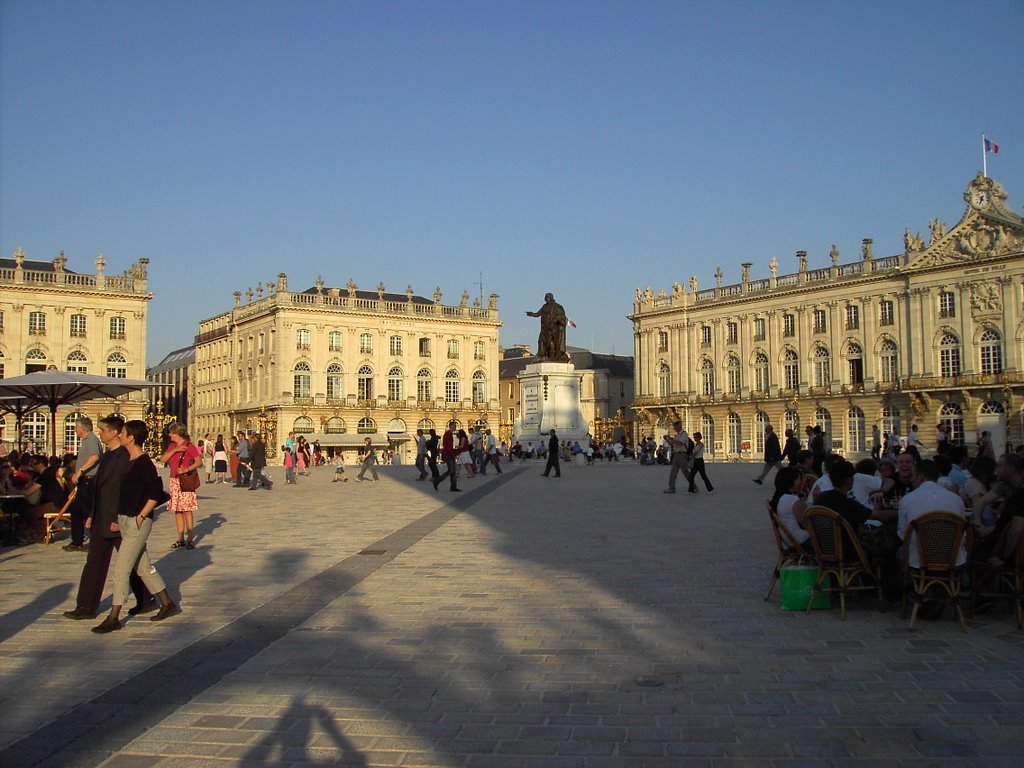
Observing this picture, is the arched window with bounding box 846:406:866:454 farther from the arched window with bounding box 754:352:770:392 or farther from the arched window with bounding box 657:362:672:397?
A: the arched window with bounding box 657:362:672:397

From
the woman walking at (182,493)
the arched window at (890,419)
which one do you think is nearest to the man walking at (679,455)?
the woman walking at (182,493)

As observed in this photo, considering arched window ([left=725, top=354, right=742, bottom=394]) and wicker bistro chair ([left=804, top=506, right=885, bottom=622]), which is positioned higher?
arched window ([left=725, top=354, right=742, bottom=394])

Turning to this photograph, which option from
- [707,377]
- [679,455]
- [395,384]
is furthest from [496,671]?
[395,384]

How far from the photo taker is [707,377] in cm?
7625

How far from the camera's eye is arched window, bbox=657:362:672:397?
260 feet

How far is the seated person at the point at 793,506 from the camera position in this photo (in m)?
8.36

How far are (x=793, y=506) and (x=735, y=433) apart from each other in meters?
66.7

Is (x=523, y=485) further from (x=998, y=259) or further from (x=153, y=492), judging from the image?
(x=998, y=259)

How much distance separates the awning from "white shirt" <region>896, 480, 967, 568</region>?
218 feet

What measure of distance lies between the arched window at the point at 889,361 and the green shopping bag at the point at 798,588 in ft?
197

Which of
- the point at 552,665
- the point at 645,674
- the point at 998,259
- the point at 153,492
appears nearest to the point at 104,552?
the point at 153,492

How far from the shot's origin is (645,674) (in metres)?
6.00

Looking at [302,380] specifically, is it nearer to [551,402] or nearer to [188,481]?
[551,402]

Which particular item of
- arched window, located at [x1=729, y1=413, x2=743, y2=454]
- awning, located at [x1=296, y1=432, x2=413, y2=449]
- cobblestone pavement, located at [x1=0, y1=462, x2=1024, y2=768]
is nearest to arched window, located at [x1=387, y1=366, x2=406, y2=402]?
awning, located at [x1=296, y1=432, x2=413, y2=449]
